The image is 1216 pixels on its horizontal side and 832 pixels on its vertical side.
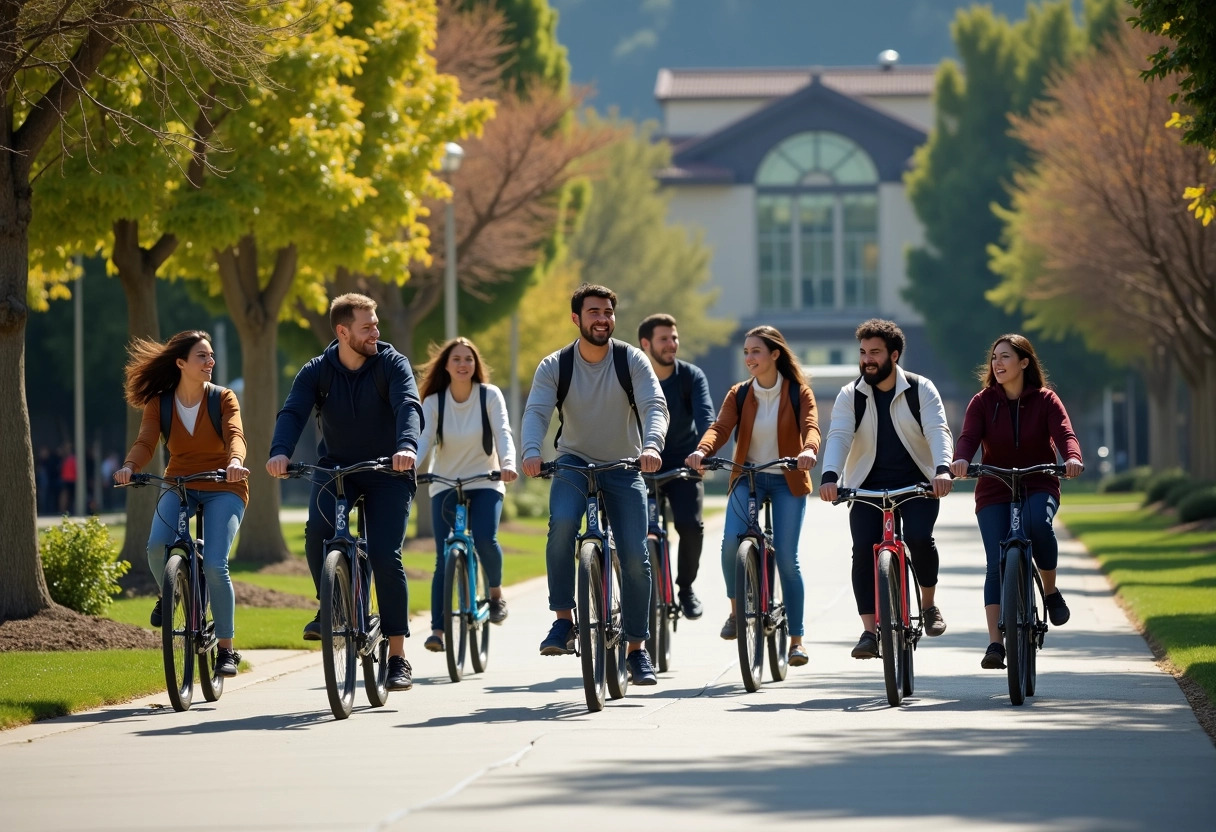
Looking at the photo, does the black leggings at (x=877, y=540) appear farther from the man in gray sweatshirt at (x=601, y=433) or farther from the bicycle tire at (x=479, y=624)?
the bicycle tire at (x=479, y=624)

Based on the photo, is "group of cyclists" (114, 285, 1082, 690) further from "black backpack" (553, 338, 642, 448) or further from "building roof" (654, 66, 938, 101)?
"building roof" (654, 66, 938, 101)

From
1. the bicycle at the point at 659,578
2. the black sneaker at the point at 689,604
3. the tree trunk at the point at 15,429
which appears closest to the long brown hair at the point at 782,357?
the bicycle at the point at 659,578

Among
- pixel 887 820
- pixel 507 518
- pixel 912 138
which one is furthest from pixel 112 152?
pixel 912 138

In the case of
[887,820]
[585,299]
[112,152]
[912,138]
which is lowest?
[887,820]

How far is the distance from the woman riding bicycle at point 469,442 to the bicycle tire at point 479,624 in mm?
125

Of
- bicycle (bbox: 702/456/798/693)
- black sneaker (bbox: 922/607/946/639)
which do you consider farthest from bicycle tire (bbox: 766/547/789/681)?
black sneaker (bbox: 922/607/946/639)

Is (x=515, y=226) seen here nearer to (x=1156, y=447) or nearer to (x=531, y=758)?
(x=531, y=758)

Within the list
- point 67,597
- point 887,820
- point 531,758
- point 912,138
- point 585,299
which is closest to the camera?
point 887,820

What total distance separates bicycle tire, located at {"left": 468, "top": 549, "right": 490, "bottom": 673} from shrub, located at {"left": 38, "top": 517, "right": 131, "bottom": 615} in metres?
3.37

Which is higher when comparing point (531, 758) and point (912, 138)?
point (912, 138)

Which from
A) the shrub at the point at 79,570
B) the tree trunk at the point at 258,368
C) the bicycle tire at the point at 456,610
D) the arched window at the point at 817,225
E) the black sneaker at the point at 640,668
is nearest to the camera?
the black sneaker at the point at 640,668

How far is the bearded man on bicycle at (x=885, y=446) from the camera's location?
11203mm

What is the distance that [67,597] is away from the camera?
15156 millimetres

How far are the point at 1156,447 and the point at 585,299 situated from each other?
158 feet
